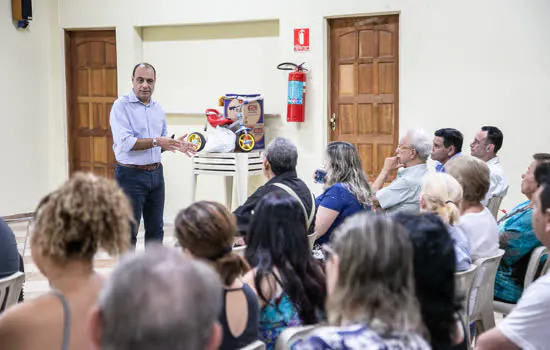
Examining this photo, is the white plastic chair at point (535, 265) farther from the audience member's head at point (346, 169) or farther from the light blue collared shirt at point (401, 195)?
the light blue collared shirt at point (401, 195)

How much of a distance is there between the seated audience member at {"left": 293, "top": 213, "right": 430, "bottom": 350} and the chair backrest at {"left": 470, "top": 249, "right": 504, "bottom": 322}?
158 centimetres

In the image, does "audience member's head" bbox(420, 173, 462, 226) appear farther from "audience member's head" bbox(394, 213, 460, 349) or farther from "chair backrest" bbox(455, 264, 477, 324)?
"audience member's head" bbox(394, 213, 460, 349)

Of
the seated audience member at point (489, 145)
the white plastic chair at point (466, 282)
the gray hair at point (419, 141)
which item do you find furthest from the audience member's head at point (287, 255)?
the seated audience member at point (489, 145)

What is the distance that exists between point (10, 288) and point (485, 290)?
6.53 feet

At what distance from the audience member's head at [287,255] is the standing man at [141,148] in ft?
8.33

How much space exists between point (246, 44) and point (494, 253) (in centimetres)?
496

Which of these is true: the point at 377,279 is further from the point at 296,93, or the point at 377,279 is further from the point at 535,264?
the point at 296,93

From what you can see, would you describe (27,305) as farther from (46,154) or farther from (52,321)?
(46,154)

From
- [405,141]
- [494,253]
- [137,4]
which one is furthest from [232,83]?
[494,253]

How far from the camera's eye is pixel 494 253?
317 cm

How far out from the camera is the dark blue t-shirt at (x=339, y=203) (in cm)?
383

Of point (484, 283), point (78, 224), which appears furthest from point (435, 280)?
point (484, 283)

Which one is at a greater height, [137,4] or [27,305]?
[137,4]

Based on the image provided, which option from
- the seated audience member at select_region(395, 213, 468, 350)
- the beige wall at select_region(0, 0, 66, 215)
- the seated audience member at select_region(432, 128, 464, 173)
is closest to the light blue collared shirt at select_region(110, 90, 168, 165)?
the seated audience member at select_region(432, 128, 464, 173)
